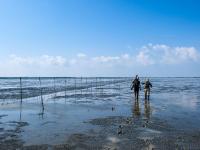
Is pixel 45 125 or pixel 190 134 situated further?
pixel 45 125

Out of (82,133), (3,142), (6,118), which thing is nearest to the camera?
(3,142)

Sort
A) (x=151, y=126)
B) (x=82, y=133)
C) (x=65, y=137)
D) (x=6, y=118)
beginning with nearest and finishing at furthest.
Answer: (x=65, y=137) → (x=82, y=133) → (x=151, y=126) → (x=6, y=118)

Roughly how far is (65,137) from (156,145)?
3551 mm

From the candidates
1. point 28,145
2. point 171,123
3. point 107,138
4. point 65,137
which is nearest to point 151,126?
point 171,123

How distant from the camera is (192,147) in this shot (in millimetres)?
10758

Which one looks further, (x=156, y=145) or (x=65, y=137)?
(x=65, y=137)

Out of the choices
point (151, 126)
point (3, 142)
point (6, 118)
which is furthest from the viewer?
point (6, 118)

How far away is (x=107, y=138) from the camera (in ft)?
39.4

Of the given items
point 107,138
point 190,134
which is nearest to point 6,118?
point 107,138

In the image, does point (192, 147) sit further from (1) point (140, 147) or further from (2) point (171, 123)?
(2) point (171, 123)

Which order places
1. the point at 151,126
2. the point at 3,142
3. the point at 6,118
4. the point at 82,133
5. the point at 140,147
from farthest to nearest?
the point at 6,118 → the point at 151,126 → the point at 82,133 → the point at 3,142 → the point at 140,147

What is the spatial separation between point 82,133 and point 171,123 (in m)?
5.00

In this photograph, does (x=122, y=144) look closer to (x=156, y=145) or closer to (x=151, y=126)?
(x=156, y=145)

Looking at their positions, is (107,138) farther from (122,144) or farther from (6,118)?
(6,118)
